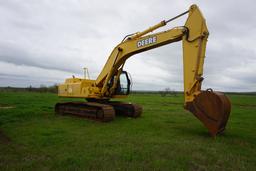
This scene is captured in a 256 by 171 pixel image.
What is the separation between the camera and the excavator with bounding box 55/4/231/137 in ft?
24.6

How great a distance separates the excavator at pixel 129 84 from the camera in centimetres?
749

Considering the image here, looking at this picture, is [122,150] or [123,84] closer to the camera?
[122,150]

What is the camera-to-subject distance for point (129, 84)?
13000 millimetres

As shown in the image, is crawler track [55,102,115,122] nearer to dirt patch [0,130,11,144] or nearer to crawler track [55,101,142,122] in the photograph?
crawler track [55,101,142,122]

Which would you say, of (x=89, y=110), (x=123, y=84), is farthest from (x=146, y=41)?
(x=89, y=110)

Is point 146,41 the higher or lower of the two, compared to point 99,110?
higher

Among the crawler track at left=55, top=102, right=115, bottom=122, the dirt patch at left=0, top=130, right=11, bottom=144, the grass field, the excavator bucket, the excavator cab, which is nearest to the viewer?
the grass field

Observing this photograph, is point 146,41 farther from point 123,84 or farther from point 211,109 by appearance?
point 211,109

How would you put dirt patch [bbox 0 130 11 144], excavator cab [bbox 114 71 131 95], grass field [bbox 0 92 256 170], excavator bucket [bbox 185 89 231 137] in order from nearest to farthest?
grass field [bbox 0 92 256 170] < dirt patch [bbox 0 130 11 144] < excavator bucket [bbox 185 89 231 137] < excavator cab [bbox 114 71 131 95]

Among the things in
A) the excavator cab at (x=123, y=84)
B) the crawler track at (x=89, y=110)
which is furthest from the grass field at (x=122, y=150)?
the excavator cab at (x=123, y=84)

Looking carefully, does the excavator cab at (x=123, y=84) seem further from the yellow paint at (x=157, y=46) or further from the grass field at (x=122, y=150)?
the grass field at (x=122, y=150)

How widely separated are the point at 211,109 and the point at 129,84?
623 cm

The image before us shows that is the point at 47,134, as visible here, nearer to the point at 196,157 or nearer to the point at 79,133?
the point at 79,133

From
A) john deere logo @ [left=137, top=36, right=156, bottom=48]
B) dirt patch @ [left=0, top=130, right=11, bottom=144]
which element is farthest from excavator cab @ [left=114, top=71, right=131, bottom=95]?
dirt patch @ [left=0, top=130, right=11, bottom=144]
